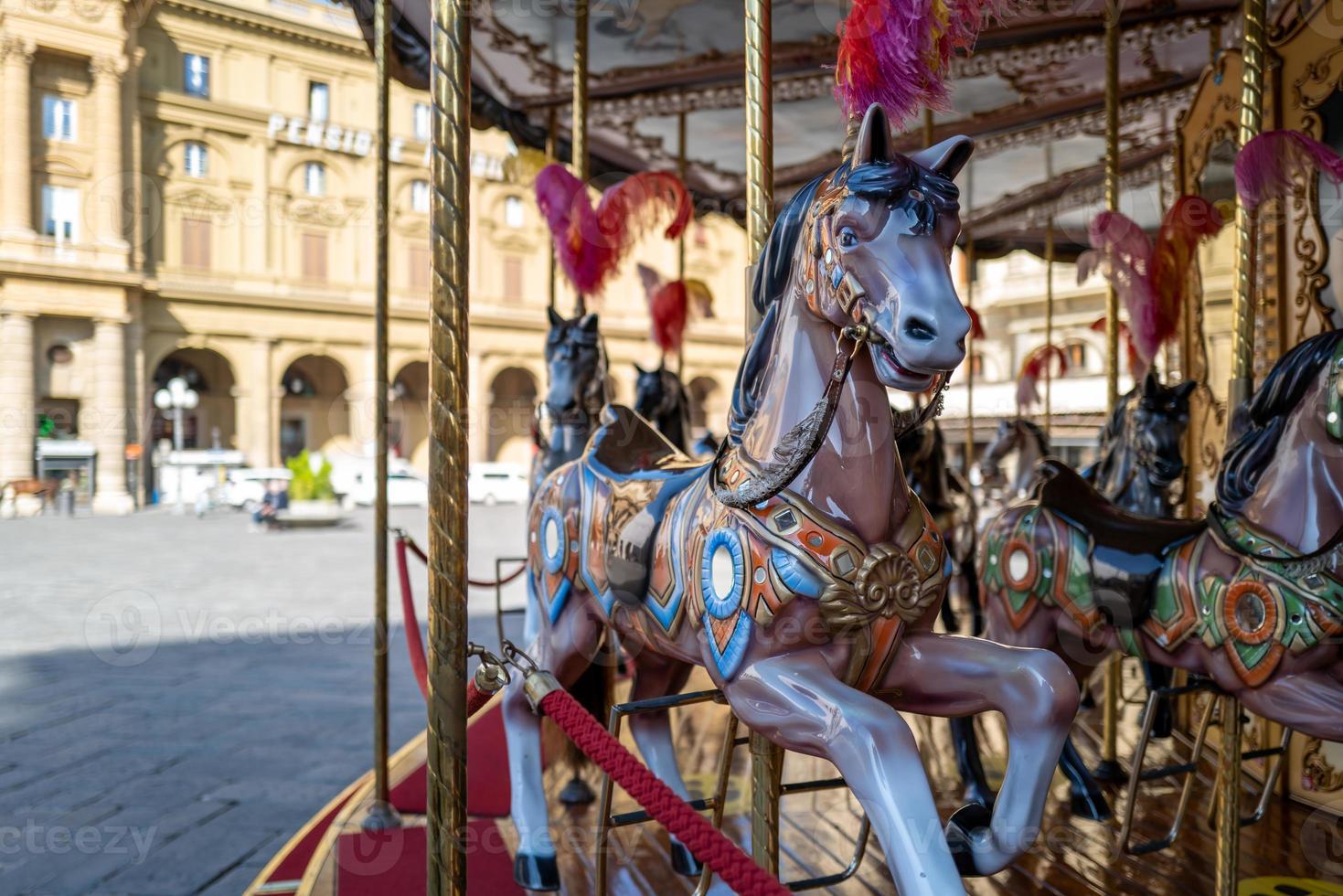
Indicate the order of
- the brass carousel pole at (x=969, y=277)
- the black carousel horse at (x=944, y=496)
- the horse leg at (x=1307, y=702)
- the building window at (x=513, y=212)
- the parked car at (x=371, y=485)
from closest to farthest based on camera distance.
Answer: the horse leg at (x=1307, y=702) < the black carousel horse at (x=944, y=496) < the brass carousel pole at (x=969, y=277) < the parked car at (x=371, y=485) < the building window at (x=513, y=212)

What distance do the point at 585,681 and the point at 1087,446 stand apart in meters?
20.9

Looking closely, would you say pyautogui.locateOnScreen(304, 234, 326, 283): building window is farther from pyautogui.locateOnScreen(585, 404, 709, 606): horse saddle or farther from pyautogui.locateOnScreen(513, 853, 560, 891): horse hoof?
pyautogui.locateOnScreen(513, 853, 560, 891): horse hoof

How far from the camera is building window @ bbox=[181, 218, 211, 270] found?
28938 mm

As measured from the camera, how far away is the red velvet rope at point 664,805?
1.31m

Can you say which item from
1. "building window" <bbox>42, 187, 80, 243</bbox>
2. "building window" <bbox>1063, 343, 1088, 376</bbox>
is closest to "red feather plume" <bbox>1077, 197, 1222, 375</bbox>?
"building window" <bbox>1063, 343, 1088, 376</bbox>

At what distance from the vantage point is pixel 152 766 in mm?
4629

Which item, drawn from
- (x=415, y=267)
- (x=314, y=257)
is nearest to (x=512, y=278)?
(x=415, y=267)

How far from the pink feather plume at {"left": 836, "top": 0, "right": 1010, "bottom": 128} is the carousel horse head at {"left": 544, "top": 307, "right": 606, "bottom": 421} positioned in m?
2.34

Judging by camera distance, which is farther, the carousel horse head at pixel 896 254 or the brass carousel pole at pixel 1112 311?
the brass carousel pole at pixel 1112 311

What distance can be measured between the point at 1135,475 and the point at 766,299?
2853 mm

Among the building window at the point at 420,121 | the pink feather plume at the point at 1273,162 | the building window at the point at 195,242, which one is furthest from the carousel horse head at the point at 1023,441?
the building window at the point at 195,242

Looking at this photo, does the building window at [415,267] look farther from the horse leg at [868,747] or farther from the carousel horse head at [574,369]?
the horse leg at [868,747]

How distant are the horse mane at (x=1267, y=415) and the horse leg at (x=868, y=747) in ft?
5.19

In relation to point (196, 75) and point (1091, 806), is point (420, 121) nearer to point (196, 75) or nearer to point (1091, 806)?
point (196, 75)
